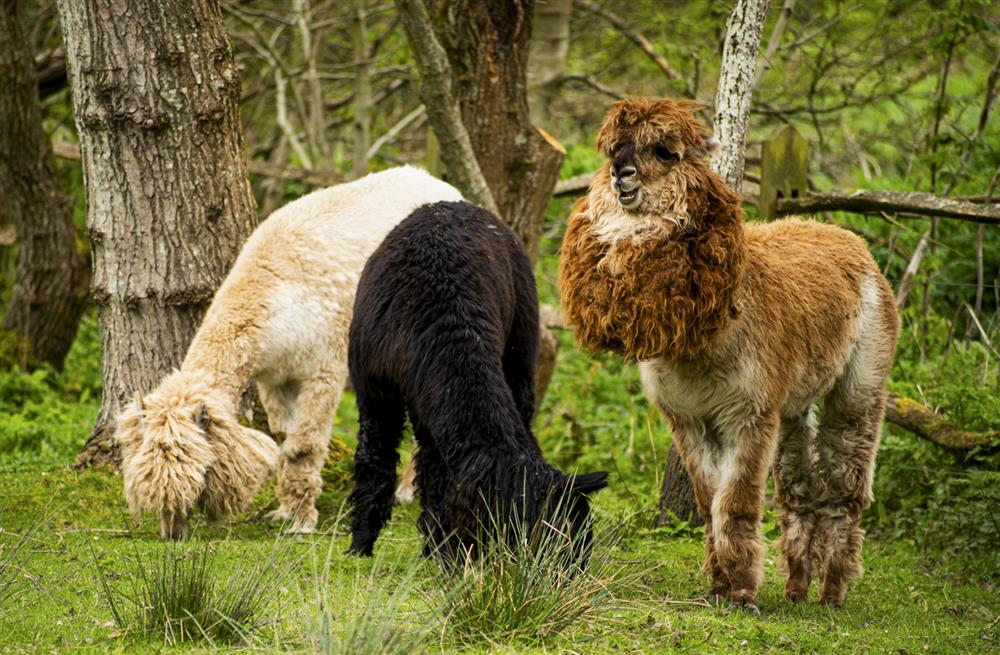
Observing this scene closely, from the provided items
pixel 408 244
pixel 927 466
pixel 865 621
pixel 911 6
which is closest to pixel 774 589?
pixel 865 621

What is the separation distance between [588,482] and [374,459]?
143 centimetres

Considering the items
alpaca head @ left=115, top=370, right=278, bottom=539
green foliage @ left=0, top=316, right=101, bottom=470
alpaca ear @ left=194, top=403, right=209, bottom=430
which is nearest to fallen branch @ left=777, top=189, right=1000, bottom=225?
alpaca head @ left=115, top=370, right=278, bottom=539

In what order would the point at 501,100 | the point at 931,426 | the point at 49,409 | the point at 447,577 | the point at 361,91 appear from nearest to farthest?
the point at 447,577 < the point at 931,426 < the point at 501,100 < the point at 49,409 < the point at 361,91

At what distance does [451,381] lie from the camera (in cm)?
497

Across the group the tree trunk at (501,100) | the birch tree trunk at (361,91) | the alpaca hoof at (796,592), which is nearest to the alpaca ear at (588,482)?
the alpaca hoof at (796,592)

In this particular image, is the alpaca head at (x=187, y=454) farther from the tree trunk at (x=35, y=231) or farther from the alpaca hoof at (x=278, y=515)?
the tree trunk at (x=35, y=231)

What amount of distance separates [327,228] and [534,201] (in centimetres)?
213

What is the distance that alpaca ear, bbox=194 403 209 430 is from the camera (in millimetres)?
6047

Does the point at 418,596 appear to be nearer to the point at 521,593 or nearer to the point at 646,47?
the point at 521,593

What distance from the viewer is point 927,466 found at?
23.9ft

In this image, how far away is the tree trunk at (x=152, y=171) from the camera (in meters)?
6.89

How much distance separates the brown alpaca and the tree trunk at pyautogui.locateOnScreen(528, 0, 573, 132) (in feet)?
19.5

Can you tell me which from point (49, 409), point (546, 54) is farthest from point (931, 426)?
point (49, 409)

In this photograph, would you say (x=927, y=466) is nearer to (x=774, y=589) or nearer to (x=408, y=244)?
(x=774, y=589)
